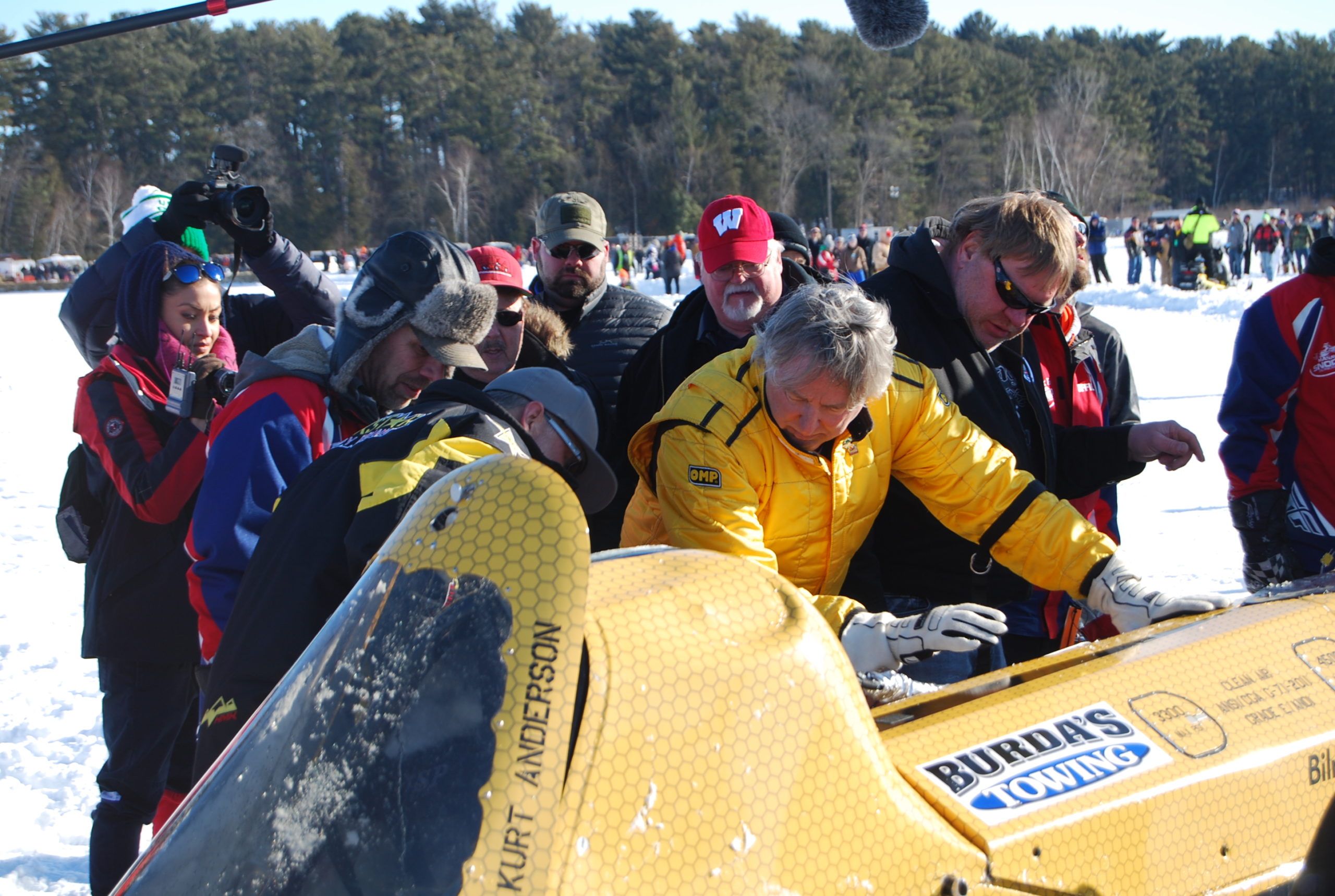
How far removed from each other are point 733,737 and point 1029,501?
143 cm

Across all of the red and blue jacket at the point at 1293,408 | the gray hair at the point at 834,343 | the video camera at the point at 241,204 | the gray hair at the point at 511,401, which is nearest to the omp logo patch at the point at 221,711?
the gray hair at the point at 511,401

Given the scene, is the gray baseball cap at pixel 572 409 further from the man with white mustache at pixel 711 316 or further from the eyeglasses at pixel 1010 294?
the man with white mustache at pixel 711 316

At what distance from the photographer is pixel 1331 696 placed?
72.2 inches

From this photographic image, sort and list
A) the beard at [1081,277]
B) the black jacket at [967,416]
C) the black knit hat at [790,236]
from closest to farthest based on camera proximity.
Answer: the black jacket at [967,416]
the beard at [1081,277]
the black knit hat at [790,236]

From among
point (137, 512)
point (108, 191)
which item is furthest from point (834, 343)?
point (108, 191)

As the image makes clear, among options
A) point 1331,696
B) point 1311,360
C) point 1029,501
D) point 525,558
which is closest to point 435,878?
point 525,558

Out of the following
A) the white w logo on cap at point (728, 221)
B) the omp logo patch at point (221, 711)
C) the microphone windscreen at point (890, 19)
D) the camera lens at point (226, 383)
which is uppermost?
the microphone windscreen at point (890, 19)

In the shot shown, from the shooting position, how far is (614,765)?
1.13m

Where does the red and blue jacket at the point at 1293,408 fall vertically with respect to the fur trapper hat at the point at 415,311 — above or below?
below

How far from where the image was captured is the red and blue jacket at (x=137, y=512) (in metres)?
2.71

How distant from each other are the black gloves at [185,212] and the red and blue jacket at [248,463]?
1456 millimetres

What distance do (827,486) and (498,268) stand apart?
159cm

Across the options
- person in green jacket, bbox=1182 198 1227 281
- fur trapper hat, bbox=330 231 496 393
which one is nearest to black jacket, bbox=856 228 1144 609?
fur trapper hat, bbox=330 231 496 393

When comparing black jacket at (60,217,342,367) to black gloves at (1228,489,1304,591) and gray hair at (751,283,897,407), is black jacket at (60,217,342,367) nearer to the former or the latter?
gray hair at (751,283,897,407)
